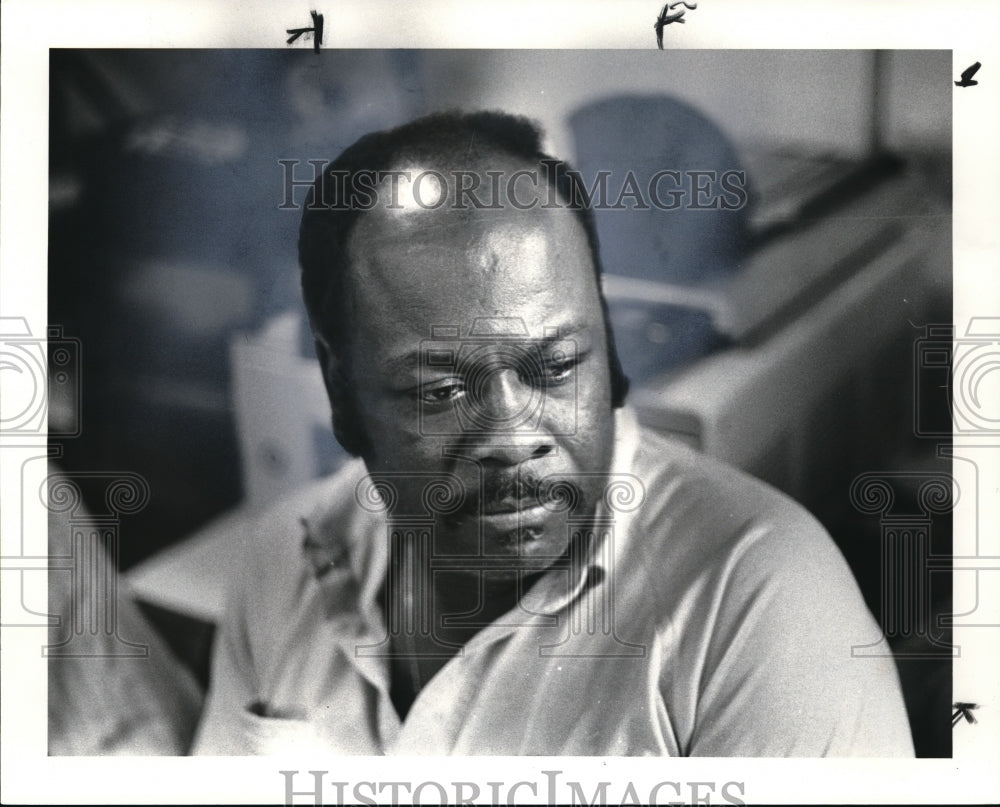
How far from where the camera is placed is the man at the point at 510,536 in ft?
7.38

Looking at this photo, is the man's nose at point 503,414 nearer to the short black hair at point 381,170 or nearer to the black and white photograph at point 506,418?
the black and white photograph at point 506,418

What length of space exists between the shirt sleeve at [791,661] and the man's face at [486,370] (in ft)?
1.41

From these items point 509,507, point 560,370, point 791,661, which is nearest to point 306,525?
point 509,507

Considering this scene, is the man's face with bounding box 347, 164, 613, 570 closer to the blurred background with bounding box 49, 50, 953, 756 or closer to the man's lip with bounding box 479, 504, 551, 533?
the man's lip with bounding box 479, 504, 551, 533

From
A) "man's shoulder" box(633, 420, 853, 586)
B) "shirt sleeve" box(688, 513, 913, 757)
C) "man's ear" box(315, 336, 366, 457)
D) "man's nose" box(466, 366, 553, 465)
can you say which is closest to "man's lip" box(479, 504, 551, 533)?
"man's nose" box(466, 366, 553, 465)

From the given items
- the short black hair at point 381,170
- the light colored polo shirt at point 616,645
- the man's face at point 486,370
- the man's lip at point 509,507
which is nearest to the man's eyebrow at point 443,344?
the man's face at point 486,370

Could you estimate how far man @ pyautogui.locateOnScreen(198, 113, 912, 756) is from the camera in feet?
7.38

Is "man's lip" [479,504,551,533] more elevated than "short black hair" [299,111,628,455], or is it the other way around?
"short black hair" [299,111,628,455]

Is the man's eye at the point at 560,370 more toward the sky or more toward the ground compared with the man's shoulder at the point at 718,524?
more toward the sky

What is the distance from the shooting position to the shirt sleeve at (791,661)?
2246 mm

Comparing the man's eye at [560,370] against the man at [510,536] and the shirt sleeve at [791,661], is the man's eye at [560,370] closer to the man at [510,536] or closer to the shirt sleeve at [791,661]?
the man at [510,536]

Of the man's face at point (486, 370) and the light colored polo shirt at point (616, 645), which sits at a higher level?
the man's face at point (486, 370)

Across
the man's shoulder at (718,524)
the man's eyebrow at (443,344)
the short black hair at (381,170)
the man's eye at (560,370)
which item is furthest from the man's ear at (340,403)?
the man's shoulder at (718,524)

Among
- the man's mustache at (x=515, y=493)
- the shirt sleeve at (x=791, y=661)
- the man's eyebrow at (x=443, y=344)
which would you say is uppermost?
the man's eyebrow at (x=443, y=344)
